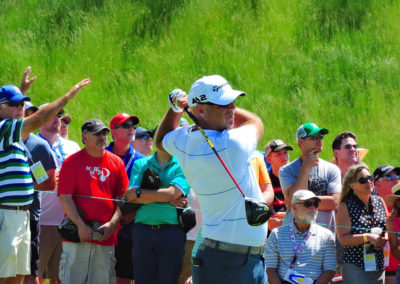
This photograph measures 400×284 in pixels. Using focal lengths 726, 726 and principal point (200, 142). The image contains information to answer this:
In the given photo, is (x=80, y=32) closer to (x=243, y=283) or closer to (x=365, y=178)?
(x=365, y=178)

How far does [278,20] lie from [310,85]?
1740 millimetres

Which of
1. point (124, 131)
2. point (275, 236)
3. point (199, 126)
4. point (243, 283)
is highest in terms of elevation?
point (199, 126)

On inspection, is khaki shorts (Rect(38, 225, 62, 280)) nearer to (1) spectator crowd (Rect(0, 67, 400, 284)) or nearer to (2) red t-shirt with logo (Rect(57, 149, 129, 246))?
(1) spectator crowd (Rect(0, 67, 400, 284))

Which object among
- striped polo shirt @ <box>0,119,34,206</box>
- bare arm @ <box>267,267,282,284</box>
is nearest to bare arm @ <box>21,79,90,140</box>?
striped polo shirt @ <box>0,119,34,206</box>

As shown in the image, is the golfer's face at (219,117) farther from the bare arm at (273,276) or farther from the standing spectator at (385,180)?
the standing spectator at (385,180)

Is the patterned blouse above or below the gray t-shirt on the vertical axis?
below

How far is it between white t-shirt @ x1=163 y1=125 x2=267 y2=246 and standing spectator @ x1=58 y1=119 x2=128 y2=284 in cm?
270

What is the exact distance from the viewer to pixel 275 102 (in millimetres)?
11773

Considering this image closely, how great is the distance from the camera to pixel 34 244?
297 inches

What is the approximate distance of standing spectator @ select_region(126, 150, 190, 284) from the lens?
22.1 ft

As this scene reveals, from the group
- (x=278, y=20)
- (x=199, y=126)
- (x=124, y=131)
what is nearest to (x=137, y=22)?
(x=278, y=20)

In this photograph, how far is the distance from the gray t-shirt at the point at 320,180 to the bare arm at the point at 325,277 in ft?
1.98

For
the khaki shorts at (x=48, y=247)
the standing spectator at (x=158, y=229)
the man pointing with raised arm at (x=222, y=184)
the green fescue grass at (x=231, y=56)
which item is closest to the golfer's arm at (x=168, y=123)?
the man pointing with raised arm at (x=222, y=184)

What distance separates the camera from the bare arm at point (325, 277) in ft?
21.6
